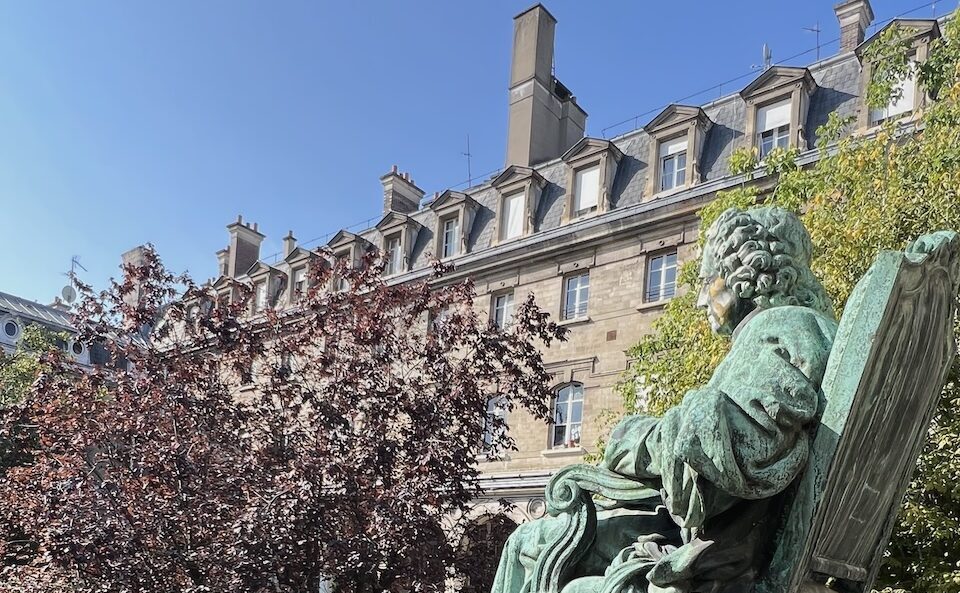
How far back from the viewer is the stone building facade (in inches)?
878

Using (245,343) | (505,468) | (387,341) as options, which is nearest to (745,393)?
(387,341)

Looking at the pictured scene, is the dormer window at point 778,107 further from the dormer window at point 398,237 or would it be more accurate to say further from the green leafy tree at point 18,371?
the green leafy tree at point 18,371

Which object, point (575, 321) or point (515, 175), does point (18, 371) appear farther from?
point (515, 175)

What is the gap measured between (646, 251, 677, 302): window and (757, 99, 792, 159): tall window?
309 centimetres

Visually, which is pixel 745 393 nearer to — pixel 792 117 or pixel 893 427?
Answer: pixel 893 427

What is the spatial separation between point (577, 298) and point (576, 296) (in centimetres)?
7

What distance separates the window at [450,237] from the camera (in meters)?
28.5

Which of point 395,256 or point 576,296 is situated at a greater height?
point 395,256

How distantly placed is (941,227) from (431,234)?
2097 centimetres

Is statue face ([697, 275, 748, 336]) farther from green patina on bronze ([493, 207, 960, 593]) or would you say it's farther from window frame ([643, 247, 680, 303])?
window frame ([643, 247, 680, 303])

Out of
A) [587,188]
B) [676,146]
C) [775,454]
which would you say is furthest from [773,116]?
[775,454]

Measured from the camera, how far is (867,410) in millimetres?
2719

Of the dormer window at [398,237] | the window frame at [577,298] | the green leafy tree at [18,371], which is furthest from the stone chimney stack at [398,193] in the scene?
the green leafy tree at [18,371]

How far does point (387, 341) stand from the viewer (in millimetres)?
12148
